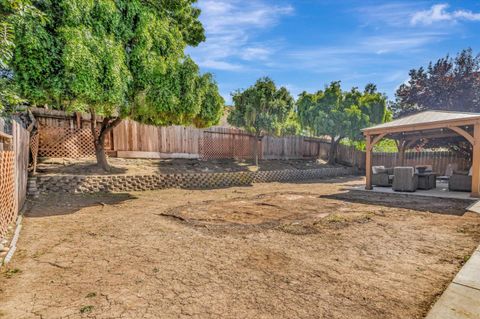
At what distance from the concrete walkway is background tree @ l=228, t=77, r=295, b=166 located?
10857mm

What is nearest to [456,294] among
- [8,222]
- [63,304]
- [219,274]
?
[219,274]

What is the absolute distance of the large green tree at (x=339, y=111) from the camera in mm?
15711

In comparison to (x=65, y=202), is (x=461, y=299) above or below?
above

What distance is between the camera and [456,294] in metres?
2.08

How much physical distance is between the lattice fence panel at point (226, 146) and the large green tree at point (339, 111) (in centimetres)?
452

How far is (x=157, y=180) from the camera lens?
8.93m

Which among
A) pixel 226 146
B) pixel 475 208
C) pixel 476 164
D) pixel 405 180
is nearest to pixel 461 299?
pixel 475 208

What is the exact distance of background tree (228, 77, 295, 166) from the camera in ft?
41.8

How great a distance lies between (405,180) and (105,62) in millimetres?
10348

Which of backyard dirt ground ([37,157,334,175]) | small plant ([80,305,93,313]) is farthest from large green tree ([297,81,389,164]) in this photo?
small plant ([80,305,93,313])

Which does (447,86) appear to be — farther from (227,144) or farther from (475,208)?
(227,144)

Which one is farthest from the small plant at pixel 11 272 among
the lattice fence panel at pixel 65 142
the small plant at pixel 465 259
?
the lattice fence panel at pixel 65 142

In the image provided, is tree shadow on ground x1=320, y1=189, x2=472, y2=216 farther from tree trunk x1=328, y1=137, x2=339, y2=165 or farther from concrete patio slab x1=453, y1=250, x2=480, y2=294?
tree trunk x1=328, y1=137, x2=339, y2=165

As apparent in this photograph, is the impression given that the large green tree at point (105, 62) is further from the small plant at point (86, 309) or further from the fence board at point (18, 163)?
the small plant at point (86, 309)
